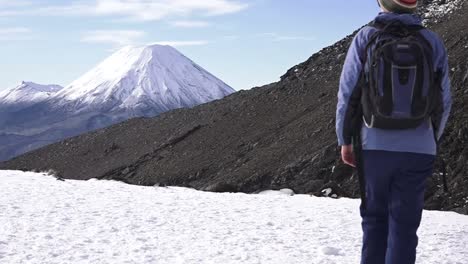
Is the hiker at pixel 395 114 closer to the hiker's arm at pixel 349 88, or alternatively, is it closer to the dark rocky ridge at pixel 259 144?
the hiker's arm at pixel 349 88

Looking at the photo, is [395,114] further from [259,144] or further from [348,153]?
[259,144]

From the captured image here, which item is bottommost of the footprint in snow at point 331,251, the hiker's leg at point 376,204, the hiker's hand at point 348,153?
the footprint in snow at point 331,251

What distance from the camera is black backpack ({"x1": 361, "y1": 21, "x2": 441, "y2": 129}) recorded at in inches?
147

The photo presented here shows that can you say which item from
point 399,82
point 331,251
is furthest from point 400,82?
point 331,251

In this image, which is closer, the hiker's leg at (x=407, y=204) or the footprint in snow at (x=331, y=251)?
the hiker's leg at (x=407, y=204)

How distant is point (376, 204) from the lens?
398 cm

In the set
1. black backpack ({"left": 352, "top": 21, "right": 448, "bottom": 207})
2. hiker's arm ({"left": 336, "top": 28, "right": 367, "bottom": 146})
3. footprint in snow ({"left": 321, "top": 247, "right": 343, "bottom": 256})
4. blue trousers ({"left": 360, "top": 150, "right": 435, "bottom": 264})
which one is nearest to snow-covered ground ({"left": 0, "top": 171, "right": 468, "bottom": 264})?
footprint in snow ({"left": 321, "top": 247, "right": 343, "bottom": 256})

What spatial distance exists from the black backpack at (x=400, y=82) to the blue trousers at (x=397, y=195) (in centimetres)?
24

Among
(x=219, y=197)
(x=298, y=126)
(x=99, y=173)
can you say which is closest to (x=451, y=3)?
(x=298, y=126)

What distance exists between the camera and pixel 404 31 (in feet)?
12.7

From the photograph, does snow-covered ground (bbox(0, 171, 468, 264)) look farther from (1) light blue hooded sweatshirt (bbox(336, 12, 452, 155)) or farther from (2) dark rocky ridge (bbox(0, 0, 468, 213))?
(2) dark rocky ridge (bbox(0, 0, 468, 213))

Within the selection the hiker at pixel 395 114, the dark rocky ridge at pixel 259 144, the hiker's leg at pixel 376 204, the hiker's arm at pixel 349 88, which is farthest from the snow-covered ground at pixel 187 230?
the dark rocky ridge at pixel 259 144

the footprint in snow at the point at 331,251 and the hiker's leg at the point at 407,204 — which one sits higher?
the hiker's leg at the point at 407,204

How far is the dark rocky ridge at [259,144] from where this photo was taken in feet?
62.5
